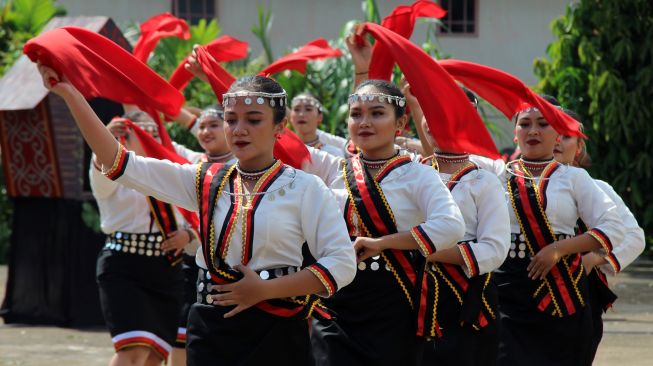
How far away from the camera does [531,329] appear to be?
6441 mm

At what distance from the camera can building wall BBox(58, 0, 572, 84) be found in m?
20.9

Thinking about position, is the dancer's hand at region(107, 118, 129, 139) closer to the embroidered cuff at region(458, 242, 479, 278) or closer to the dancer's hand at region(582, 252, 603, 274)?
the embroidered cuff at region(458, 242, 479, 278)

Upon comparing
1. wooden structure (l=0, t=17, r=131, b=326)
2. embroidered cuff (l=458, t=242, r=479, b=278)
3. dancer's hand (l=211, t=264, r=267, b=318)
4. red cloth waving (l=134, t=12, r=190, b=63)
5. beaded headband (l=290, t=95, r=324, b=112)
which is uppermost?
red cloth waving (l=134, t=12, r=190, b=63)

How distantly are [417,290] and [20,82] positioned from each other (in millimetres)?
5352

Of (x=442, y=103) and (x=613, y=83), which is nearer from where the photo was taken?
(x=442, y=103)

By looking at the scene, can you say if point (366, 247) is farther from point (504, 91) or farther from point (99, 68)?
point (504, 91)

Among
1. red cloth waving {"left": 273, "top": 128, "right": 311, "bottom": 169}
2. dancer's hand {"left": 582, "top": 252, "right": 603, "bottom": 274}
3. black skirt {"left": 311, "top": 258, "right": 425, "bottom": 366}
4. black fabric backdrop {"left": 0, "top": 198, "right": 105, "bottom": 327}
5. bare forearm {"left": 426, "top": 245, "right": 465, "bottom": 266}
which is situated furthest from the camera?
black fabric backdrop {"left": 0, "top": 198, "right": 105, "bottom": 327}

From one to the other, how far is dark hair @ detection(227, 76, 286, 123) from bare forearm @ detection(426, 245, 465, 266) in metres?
1.14

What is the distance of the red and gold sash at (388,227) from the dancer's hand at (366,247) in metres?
0.13

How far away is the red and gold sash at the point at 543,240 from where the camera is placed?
629 centimetres

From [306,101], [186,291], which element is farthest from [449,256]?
[306,101]

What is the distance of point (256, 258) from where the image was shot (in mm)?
4535

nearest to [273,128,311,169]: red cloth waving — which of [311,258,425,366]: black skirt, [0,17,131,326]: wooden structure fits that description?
[311,258,425,366]: black skirt

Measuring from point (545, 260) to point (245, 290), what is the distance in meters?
2.25
